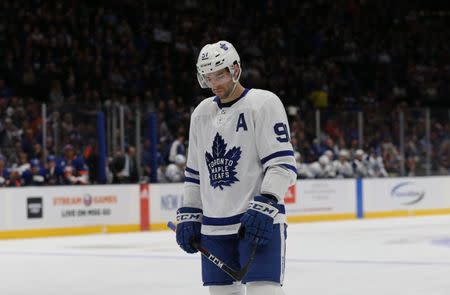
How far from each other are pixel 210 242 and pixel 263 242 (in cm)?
33

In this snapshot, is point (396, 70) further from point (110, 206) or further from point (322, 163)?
point (110, 206)

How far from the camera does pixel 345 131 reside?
18500 millimetres

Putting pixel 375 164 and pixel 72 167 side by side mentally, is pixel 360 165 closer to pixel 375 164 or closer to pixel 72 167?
pixel 375 164

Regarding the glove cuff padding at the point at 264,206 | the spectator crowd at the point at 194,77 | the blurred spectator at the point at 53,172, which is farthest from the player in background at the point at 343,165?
the glove cuff padding at the point at 264,206

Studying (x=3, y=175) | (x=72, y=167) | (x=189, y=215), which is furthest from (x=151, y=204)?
(x=189, y=215)

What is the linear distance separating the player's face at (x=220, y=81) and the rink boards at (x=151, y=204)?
34.8 feet

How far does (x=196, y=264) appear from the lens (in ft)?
33.3

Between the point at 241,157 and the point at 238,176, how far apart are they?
0.28 ft

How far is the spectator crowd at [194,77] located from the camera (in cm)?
1505

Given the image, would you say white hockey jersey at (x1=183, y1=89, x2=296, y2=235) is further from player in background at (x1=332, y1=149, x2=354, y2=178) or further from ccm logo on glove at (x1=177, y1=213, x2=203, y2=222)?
player in background at (x1=332, y1=149, x2=354, y2=178)

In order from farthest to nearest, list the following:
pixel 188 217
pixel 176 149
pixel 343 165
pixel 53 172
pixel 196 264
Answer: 1. pixel 343 165
2. pixel 176 149
3. pixel 53 172
4. pixel 196 264
5. pixel 188 217

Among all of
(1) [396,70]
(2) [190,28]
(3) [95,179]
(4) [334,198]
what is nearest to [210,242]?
(3) [95,179]

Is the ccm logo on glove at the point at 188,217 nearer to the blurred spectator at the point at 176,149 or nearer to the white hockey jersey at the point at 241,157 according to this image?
the white hockey jersey at the point at 241,157

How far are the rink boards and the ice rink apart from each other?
498mm
